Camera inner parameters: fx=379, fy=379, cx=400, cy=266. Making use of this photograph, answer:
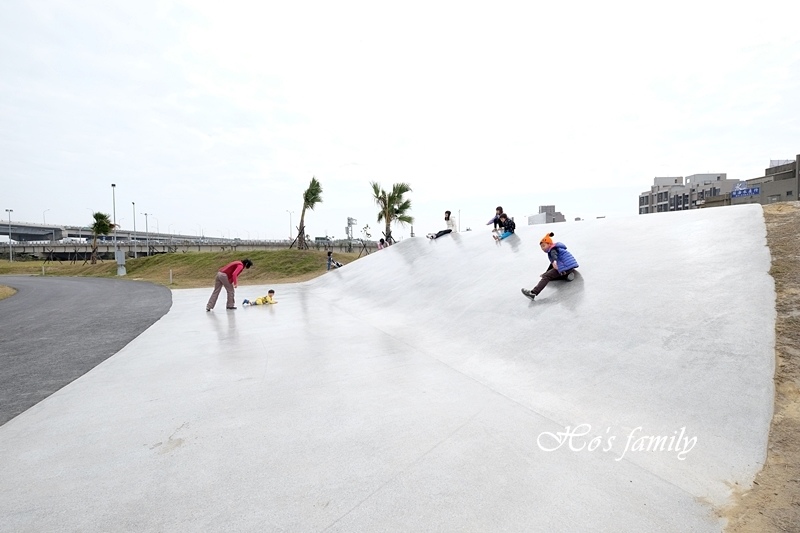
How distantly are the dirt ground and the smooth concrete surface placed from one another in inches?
3.2

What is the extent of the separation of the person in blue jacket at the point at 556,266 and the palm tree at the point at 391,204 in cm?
2365

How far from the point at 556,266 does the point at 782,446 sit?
4.10 meters

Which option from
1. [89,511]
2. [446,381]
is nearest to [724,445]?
[446,381]

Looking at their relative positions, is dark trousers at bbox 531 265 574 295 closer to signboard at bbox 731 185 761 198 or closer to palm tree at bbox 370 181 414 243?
palm tree at bbox 370 181 414 243

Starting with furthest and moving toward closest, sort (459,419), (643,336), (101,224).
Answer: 1. (101,224)
2. (643,336)
3. (459,419)

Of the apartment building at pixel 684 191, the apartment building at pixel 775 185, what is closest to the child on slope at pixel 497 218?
the apartment building at pixel 775 185

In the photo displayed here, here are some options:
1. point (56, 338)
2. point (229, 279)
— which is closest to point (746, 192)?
point (229, 279)

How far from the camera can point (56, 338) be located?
8.05 m

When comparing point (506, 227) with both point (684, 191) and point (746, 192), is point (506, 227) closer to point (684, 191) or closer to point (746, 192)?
point (746, 192)

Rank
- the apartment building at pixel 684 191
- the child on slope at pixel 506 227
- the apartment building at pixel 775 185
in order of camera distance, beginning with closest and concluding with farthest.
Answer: the child on slope at pixel 506 227 → the apartment building at pixel 775 185 → the apartment building at pixel 684 191

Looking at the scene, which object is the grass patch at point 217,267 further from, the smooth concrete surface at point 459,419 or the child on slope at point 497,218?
the smooth concrete surface at point 459,419

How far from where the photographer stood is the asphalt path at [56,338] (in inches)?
199

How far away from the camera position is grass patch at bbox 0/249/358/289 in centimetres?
2666

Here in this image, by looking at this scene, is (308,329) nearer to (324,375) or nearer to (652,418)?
(324,375)
